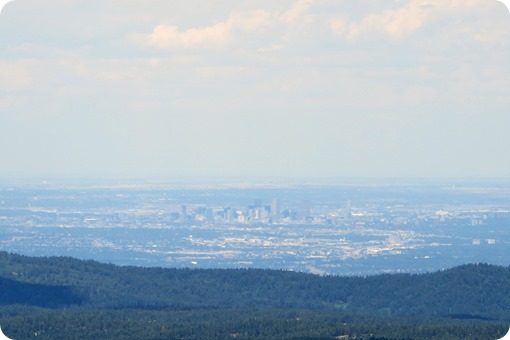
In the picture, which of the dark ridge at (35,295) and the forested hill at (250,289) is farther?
the dark ridge at (35,295)

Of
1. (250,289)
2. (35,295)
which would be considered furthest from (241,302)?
(35,295)

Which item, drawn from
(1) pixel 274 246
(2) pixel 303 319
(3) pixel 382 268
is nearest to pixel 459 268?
(2) pixel 303 319

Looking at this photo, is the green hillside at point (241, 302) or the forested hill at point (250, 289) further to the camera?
the forested hill at point (250, 289)

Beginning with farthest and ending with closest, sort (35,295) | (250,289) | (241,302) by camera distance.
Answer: (250,289) → (35,295) → (241,302)

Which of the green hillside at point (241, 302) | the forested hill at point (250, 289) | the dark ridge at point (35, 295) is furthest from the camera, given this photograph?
the dark ridge at point (35, 295)

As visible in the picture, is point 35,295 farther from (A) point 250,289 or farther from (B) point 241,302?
(A) point 250,289

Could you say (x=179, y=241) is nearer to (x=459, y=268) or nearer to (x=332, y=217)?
(x=332, y=217)

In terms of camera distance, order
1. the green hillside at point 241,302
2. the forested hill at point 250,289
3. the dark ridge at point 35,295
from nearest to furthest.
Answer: the green hillside at point 241,302 < the forested hill at point 250,289 < the dark ridge at point 35,295

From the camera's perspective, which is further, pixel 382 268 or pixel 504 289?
pixel 382 268
